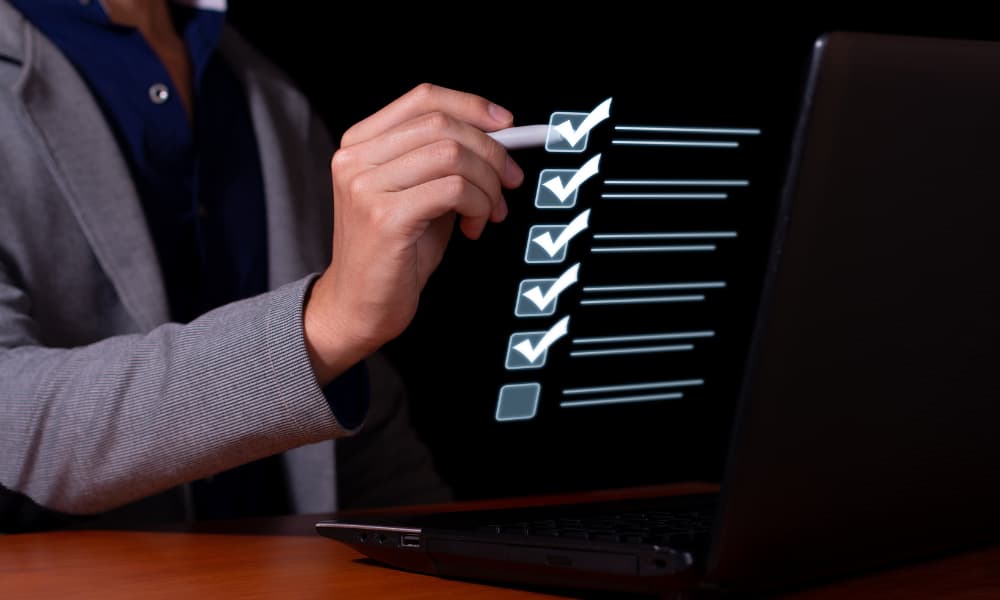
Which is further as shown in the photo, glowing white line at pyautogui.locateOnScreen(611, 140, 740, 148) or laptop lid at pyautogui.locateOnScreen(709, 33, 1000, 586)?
glowing white line at pyautogui.locateOnScreen(611, 140, 740, 148)

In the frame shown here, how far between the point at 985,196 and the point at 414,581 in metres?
0.38

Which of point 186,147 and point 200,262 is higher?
point 186,147

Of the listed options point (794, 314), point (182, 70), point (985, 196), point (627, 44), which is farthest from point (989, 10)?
point (794, 314)

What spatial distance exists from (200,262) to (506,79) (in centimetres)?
44

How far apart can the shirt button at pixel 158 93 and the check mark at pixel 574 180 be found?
0.62 metres

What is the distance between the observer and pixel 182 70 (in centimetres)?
135

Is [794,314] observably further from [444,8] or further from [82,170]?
[444,8]

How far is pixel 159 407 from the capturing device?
806mm

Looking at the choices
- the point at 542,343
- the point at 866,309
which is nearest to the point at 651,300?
the point at 542,343

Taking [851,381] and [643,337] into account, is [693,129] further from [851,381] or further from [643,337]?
[851,381]

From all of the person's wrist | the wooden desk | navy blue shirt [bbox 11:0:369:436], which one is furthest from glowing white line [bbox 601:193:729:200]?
navy blue shirt [bbox 11:0:369:436]

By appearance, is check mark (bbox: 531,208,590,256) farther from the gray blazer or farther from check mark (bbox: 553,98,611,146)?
the gray blazer

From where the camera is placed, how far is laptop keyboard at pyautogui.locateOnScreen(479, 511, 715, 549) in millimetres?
550

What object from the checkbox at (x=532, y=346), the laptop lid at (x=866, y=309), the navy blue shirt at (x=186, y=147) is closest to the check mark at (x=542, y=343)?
the checkbox at (x=532, y=346)
